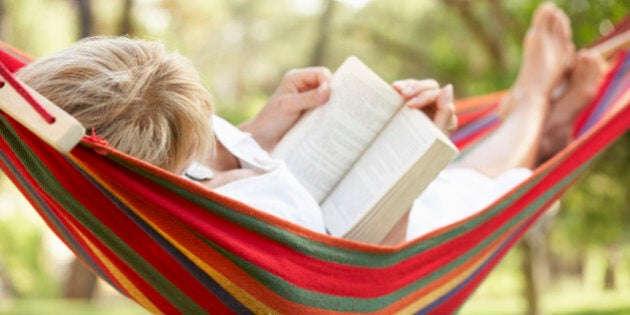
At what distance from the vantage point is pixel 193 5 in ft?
42.8

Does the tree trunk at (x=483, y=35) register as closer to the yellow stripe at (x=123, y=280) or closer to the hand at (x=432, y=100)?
the hand at (x=432, y=100)

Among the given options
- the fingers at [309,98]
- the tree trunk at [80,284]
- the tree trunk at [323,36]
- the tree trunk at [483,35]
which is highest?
the fingers at [309,98]

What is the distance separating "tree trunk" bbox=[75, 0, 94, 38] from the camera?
704cm

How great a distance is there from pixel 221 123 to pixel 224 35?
48.5 feet

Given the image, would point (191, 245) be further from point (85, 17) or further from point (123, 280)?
point (85, 17)

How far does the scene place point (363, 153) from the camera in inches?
74.0

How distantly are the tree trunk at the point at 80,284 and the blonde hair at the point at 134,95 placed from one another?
21.9 feet

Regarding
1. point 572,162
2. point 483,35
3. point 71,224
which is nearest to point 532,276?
point 483,35

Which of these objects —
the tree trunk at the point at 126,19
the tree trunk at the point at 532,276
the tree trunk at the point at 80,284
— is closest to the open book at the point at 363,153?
the tree trunk at the point at 532,276

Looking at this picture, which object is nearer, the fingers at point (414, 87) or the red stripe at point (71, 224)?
the red stripe at point (71, 224)

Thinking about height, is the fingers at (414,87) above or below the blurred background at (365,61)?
A: above

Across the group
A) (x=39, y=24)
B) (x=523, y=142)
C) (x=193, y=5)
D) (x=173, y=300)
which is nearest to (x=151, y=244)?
(x=173, y=300)

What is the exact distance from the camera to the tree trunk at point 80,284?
7832 mm

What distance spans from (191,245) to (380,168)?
1.61 feet
